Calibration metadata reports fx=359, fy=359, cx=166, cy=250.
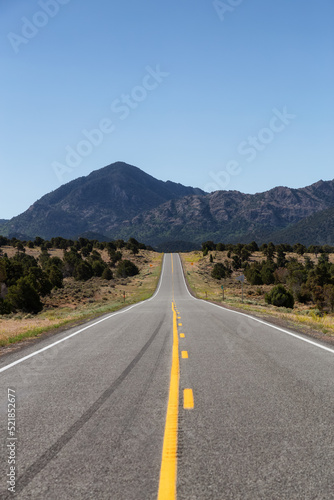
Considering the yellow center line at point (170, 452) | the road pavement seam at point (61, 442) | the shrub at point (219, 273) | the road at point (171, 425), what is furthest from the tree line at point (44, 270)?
the yellow center line at point (170, 452)

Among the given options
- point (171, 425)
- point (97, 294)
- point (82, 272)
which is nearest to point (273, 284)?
point (97, 294)

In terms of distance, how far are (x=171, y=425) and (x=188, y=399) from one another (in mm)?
951

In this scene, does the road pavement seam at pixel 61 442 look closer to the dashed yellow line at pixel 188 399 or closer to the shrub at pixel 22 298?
the dashed yellow line at pixel 188 399

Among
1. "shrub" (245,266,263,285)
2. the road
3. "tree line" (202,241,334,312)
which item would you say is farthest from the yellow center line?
"shrub" (245,266,263,285)

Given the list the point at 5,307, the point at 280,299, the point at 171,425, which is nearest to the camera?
the point at 171,425

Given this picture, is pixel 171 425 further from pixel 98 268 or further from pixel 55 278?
pixel 98 268

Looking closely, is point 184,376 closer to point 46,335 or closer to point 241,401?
point 241,401

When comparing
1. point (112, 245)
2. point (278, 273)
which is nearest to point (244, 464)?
point (278, 273)

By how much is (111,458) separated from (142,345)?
611 cm

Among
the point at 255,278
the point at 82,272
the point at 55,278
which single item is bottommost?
the point at 255,278

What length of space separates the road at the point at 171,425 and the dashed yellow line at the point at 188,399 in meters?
0.03

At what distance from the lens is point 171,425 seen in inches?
163

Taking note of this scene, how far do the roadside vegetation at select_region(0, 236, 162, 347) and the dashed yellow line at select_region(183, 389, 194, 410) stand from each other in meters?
7.25

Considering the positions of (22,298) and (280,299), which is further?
(280,299)
